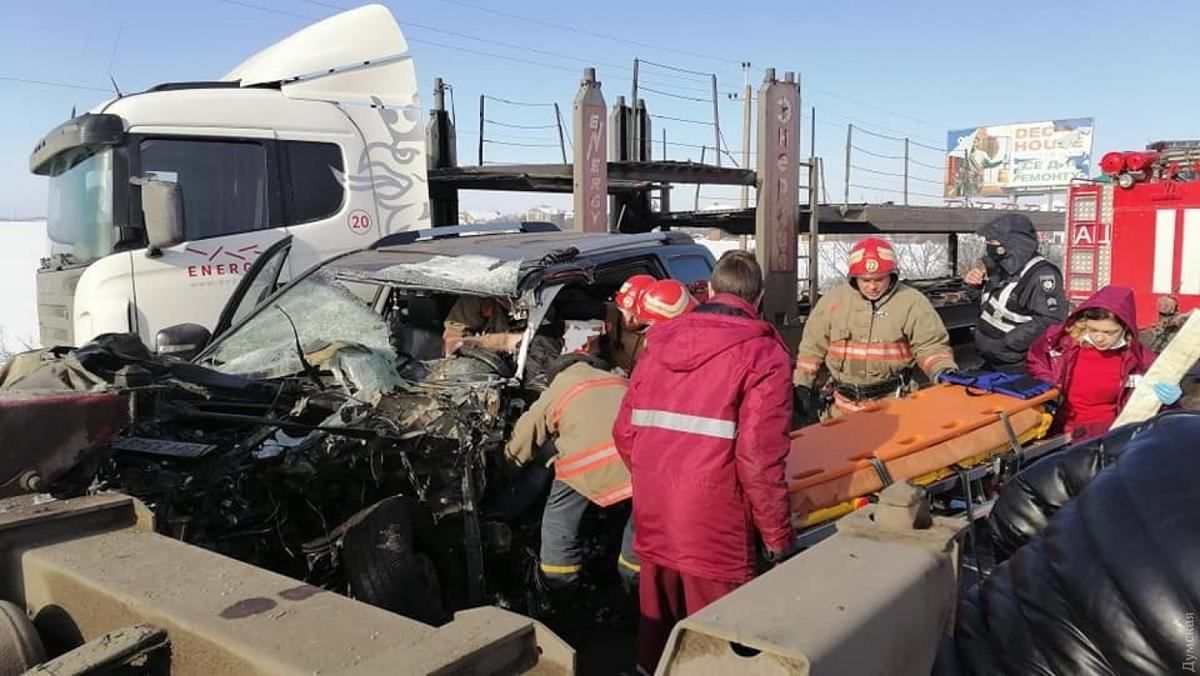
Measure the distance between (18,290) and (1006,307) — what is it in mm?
19410

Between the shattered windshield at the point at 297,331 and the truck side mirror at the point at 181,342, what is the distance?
0.25 m

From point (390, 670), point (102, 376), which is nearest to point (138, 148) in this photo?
point (102, 376)

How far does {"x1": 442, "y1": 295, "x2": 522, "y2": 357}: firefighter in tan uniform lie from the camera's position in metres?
4.75

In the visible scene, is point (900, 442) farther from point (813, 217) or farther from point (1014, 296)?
point (813, 217)

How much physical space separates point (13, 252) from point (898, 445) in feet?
91.6

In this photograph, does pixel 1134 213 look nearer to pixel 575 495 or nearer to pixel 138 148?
pixel 575 495

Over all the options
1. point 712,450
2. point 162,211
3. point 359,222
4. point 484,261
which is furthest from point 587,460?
point 359,222

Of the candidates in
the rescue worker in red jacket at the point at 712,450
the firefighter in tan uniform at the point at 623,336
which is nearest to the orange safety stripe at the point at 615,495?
the rescue worker in red jacket at the point at 712,450

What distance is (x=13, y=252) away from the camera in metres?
25.2

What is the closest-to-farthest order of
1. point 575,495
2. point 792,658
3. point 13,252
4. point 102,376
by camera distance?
point 792,658 < point 102,376 < point 575,495 < point 13,252

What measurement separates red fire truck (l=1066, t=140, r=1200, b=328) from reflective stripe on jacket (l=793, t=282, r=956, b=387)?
4687mm

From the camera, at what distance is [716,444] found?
2.78 metres

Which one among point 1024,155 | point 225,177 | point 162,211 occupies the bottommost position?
point 162,211

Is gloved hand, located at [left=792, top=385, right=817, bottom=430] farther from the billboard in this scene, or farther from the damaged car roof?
the billboard
